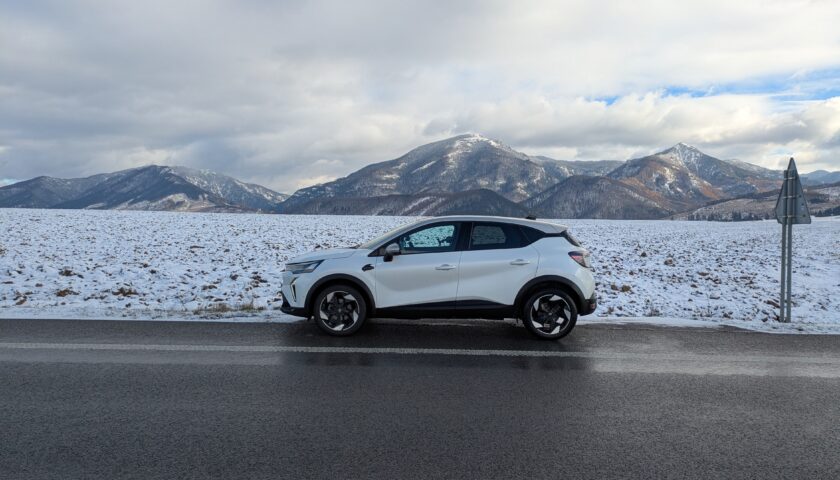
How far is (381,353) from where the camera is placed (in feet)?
22.3

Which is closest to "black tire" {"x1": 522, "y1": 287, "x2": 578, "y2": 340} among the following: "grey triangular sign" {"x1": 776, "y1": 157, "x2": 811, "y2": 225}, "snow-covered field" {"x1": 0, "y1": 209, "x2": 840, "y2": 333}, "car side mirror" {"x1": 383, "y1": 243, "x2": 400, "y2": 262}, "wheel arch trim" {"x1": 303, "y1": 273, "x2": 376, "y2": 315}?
"snow-covered field" {"x1": 0, "y1": 209, "x2": 840, "y2": 333}

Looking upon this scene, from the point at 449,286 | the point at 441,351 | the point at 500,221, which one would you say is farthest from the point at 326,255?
the point at 500,221

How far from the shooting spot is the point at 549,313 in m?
7.67

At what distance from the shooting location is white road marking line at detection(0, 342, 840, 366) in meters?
6.73

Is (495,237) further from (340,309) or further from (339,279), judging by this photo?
(340,309)

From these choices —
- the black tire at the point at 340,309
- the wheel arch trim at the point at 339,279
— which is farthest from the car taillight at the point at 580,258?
the black tire at the point at 340,309

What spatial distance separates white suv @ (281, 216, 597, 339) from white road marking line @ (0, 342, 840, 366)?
72cm

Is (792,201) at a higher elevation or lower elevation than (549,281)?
higher

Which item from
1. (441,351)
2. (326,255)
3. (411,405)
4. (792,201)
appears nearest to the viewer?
(411,405)

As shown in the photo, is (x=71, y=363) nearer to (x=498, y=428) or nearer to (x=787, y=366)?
(x=498, y=428)

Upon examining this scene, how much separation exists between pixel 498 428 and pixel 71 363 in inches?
192

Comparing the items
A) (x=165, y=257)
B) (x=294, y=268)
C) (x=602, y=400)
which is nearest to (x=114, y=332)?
(x=294, y=268)

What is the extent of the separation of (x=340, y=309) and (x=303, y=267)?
801 millimetres

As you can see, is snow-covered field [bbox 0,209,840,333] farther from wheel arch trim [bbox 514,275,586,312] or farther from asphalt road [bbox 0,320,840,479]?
asphalt road [bbox 0,320,840,479]
